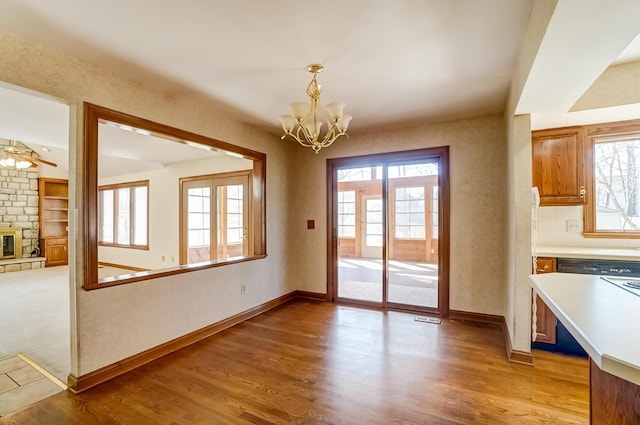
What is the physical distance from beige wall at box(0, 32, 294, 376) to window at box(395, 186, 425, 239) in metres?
2.25

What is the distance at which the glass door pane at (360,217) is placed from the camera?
14.7 ft

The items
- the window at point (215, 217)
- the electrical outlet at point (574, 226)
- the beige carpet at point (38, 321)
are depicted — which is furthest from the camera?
the window at point (215, 217)

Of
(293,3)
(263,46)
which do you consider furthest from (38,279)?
(293,3)

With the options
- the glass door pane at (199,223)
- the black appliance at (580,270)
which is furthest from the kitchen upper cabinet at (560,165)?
the glass door pane at (199,223)

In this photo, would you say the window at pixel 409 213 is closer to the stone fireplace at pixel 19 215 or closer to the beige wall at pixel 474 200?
the beige wall at pixel 474 200

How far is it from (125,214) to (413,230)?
671 cm

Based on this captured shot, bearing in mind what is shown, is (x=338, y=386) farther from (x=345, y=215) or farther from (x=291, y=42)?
(x=345, y=215)

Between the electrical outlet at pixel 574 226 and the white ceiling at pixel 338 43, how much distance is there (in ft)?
4.88

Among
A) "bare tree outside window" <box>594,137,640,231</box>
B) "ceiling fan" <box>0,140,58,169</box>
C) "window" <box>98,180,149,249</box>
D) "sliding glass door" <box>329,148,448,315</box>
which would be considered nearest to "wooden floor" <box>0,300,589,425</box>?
"sliding glass door" <box>329,148,448,315</box>

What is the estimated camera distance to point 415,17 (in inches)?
69.4

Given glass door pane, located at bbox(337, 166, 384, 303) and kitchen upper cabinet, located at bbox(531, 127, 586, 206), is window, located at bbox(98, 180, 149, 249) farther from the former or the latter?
kitchen upper cabinet, located at bbox(531, 127, 586, 206)

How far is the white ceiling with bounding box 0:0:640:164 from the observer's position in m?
1.62

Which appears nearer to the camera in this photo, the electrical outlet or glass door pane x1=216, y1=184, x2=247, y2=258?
the electrical outlet

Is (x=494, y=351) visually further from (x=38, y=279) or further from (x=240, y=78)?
(x=38, y=279)
